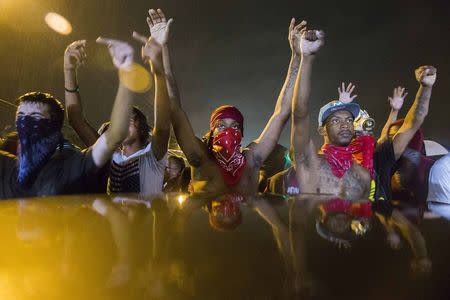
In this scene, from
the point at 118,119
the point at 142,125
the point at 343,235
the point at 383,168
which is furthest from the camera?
the point at 383,168

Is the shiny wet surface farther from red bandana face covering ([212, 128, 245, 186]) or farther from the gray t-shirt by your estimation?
red bandana face covering ([212, 128, 245, 186])

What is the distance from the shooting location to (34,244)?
0.56 m

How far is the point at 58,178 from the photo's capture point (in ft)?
7.93

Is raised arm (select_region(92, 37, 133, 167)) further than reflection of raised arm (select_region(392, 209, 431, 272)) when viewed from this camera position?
Yes

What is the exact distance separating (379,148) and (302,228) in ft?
12.3

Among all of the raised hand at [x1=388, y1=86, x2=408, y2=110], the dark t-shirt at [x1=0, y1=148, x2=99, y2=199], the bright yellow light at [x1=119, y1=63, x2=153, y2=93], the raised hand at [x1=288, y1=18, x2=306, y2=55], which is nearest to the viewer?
the dark t-shirt at [x1=0, y1=148, x2=99, y2=199]

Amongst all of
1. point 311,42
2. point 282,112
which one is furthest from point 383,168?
point 311,42

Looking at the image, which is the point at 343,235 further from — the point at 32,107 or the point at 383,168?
the point at 383,168

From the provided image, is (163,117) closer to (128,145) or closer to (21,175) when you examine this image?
(128,145)

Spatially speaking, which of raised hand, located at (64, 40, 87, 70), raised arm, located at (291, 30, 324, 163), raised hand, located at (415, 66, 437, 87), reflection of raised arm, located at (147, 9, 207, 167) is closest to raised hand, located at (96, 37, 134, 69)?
reflection of raised arm, located at (147, 9, 207, 167)

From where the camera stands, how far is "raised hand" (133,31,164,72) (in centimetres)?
302

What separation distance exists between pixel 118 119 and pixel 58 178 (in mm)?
552

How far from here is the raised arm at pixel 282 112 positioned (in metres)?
3.54

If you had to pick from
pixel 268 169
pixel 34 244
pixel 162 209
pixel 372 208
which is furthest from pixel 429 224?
pixel 268 169
